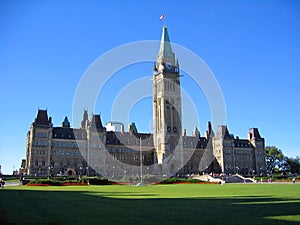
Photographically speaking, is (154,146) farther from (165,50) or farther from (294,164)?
(294,164)

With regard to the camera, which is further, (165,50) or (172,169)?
(165,50)

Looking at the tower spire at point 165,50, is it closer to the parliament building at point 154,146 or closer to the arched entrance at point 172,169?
the parliament building at point 154,146

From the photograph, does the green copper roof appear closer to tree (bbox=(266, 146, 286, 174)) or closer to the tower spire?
the tower spire

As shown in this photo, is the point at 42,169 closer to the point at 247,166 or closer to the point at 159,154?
the point at 159,154

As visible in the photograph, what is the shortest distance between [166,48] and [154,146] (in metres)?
40.0

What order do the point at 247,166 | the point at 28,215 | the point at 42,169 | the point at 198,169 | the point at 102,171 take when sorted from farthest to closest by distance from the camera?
the point at 247,166
the point at 198,169
the point at 102,171
the point at 42,169
the point at 28,215

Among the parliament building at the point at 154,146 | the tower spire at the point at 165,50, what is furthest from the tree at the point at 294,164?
the tower spire at the point at 165,50

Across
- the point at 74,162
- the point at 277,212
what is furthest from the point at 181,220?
the point at 74,162

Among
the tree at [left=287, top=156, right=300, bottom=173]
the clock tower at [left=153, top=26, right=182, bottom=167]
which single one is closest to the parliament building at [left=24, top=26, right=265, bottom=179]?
the clock tower at [left=153, top=26, right=182, bottom=167]

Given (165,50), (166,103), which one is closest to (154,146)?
(166,103)

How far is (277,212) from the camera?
46.2 ft

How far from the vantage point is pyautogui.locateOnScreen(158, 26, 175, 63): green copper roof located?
4889 inches

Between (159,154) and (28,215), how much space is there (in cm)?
9976

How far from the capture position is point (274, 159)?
451 feet
